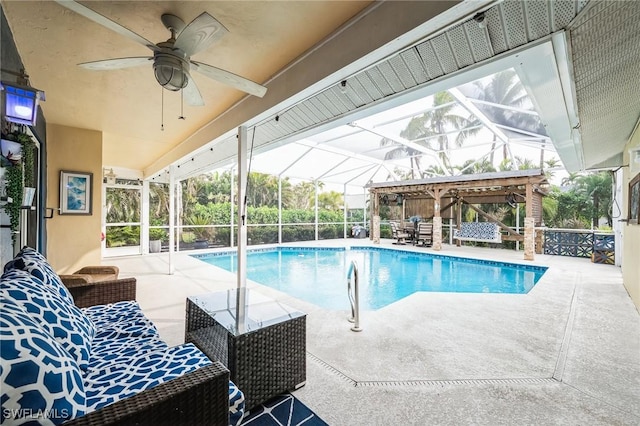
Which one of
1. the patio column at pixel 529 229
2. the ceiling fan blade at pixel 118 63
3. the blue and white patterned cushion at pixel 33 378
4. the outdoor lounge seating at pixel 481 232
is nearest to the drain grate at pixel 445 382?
the blue and white patterned cushion at pixel 33 378

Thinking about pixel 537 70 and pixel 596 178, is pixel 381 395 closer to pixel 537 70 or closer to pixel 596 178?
pixel 537 70

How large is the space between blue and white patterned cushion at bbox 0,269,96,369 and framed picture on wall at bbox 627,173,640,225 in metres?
6.06

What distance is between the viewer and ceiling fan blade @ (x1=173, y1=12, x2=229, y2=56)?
5.42 ft

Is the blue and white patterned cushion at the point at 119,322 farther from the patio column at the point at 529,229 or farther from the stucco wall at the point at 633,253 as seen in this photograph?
the patio column at the point at 529,229

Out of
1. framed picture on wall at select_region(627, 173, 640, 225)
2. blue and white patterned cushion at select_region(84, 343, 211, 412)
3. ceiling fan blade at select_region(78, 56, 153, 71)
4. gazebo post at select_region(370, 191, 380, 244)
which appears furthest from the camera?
gazebo post at select_region(370, 191, 380, 244)

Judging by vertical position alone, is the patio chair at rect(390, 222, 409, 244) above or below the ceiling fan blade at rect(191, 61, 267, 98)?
below

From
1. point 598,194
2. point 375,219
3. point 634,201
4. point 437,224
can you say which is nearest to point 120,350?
point 634,201

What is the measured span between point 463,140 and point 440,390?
1584 cm

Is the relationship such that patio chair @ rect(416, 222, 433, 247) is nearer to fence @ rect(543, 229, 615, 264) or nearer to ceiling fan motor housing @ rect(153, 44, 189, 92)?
fence @ rect(543, 229, 615, 264)

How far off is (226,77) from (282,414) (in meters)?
2.47

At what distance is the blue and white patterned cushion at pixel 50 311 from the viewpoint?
132cm

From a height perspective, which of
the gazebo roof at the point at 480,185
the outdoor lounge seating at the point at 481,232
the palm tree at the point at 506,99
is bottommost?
the outdoor lounge seating at the point at 481,232

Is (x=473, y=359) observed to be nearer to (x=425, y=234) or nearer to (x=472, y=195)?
(x=425, y=234)

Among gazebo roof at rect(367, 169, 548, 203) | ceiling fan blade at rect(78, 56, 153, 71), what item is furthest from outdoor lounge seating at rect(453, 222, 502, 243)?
ceiling fan blade at rect(78, 56, 153, 71)
